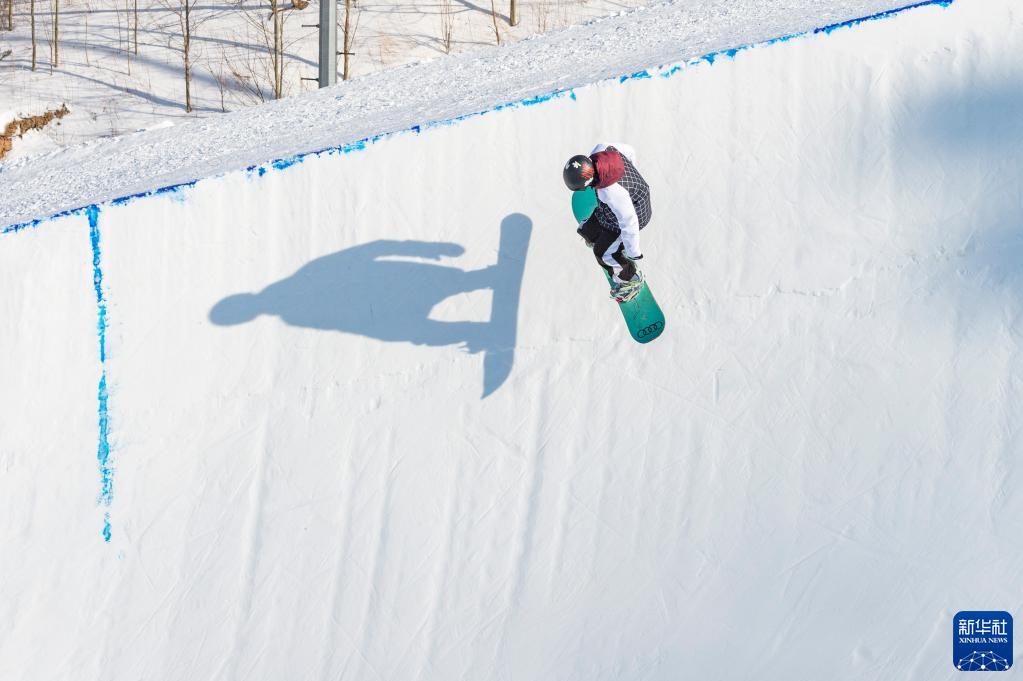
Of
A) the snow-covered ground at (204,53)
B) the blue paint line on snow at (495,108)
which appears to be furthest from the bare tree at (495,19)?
the blue paint line on snow at (495,108)

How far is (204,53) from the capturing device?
1012cm

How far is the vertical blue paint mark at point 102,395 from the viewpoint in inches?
175

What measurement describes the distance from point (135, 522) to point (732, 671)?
2423 millimetres

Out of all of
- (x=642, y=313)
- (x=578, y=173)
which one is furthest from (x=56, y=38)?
(x=578, y=173)

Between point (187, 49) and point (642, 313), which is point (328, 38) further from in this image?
point (642, 313)

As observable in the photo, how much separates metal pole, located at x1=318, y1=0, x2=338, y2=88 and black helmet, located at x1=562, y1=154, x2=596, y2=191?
14.2 feet

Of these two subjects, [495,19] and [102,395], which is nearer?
[102,395]

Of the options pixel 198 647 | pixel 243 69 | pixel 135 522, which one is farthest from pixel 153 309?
pixel 243 69

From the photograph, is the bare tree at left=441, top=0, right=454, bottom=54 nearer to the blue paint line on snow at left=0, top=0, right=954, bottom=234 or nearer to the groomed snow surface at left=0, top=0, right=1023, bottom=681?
the blue paint line on snow at left=0, top=0, right=954, bottom=234

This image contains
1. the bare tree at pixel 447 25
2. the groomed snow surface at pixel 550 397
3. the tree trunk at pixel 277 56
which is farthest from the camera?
the bare tree at pixel 447 25

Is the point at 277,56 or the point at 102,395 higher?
the point at 277,56

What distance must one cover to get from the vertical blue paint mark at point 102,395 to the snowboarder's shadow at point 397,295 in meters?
0.50

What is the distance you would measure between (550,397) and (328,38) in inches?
174

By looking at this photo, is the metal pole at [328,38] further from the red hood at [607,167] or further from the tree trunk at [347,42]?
the red hood at [607,167]
